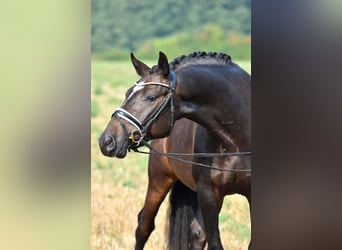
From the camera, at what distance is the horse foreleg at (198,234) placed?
14.9ft

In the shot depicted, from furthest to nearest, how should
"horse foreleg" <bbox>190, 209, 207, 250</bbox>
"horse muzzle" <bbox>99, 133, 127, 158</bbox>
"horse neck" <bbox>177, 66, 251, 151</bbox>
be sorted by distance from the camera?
"horse foreleg" <bbox>190, 209, 207, 250</bbox>, "horse neck" <bbox>177, 66, 251, 151</bbox>, "horse muzzle" <bbox>99, 133, 127, 158</bbox>

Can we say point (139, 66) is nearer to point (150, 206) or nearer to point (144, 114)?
point (144, 114)

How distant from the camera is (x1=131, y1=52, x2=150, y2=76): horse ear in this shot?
4227 millimetres

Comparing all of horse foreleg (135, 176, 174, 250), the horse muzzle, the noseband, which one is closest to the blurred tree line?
the noseband

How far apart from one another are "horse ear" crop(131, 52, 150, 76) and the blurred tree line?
21cm

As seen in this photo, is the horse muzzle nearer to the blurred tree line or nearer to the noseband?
the noseband

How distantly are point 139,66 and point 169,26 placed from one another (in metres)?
0.35
